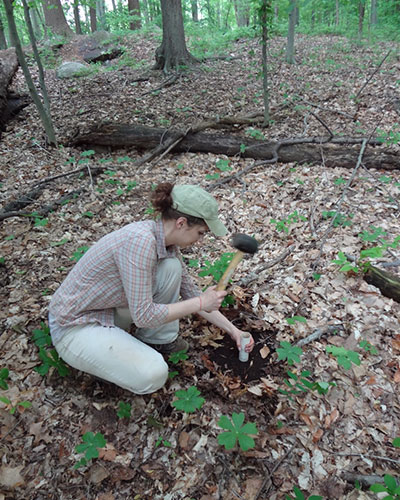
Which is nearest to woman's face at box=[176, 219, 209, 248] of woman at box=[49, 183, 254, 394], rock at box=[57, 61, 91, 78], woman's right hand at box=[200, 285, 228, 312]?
woman at box=[49, 183, 254, 394]

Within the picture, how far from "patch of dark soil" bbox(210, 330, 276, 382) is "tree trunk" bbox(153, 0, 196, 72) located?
8.56 m

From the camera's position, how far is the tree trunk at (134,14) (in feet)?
50.4

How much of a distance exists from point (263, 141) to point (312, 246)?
274 centimetres

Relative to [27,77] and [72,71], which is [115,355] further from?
[72,71]

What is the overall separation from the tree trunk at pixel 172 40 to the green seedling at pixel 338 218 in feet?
23.3

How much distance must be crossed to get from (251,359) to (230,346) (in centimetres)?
21

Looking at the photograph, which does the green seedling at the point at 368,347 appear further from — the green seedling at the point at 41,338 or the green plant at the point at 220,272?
the green seedling at the point at 41,338

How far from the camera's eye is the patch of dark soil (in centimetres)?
246

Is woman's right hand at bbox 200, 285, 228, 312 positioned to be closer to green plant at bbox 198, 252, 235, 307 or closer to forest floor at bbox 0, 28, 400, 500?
forest floor at bbox 0, 28, 400, 500

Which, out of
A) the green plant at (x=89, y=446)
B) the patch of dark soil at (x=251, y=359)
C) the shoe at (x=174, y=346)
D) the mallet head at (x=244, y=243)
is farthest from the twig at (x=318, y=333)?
the green plant at (x=89, y=446)

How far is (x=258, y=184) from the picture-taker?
4.98 metres

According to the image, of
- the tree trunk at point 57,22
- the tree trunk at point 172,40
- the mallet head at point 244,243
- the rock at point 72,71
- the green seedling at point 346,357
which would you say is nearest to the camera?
the mallet head at point 244,243

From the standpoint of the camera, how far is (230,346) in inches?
105

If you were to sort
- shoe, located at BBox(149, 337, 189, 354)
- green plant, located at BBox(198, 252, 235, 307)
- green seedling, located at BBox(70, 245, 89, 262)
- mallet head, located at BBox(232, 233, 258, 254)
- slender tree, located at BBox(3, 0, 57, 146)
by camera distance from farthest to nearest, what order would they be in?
slender tree, located at BBox(3, 0, 57, 146) → green seedling, located at BBox(70, 245, 89, 262) → green plant, located at BBox(198, 252, 235, 307) → shoe, located at BBox(149, 337, 189, 354) → mallet head, located at BBox(232, 233, 258, 254)
